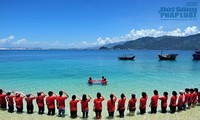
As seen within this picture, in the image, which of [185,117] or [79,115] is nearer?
[185,117]

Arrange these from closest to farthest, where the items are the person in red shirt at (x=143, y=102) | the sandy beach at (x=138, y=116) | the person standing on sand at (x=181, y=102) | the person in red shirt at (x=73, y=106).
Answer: the sandy beach at (x=138, y=116), the person in red shirt at (x=73, y=106), the person in red shirt at (x=143, y=102), the person standing on sand at (x=181, y=102)

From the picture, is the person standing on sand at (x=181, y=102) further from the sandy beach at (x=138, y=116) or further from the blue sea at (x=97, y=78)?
the blue sea at (x=97, y=78)

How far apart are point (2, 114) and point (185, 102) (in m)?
11.7

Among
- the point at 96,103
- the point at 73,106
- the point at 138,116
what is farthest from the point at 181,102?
the point at 73,106

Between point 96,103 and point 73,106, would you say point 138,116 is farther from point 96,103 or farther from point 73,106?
point 73,106

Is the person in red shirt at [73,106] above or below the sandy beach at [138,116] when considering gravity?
above

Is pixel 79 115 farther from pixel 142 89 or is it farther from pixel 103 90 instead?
pixel 142 89

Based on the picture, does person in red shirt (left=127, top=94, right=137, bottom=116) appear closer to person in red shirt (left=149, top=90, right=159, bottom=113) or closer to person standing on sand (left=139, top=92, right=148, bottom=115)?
person standing on sand (left=139, top=92, right=148, bottom=115)

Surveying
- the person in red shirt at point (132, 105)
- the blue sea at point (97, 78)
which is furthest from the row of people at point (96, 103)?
the blue sea at point (97, 78)

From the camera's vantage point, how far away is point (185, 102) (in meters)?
15.9

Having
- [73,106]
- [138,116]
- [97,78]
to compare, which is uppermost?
[73,106]

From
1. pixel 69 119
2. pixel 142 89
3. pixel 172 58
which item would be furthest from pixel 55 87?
pixel 172 58

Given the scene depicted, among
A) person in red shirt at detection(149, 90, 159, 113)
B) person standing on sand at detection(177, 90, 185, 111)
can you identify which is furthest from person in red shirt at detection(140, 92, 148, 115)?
person standing on sand at detection(177, 90, 185, 111)

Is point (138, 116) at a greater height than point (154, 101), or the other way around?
point (154, 101)
